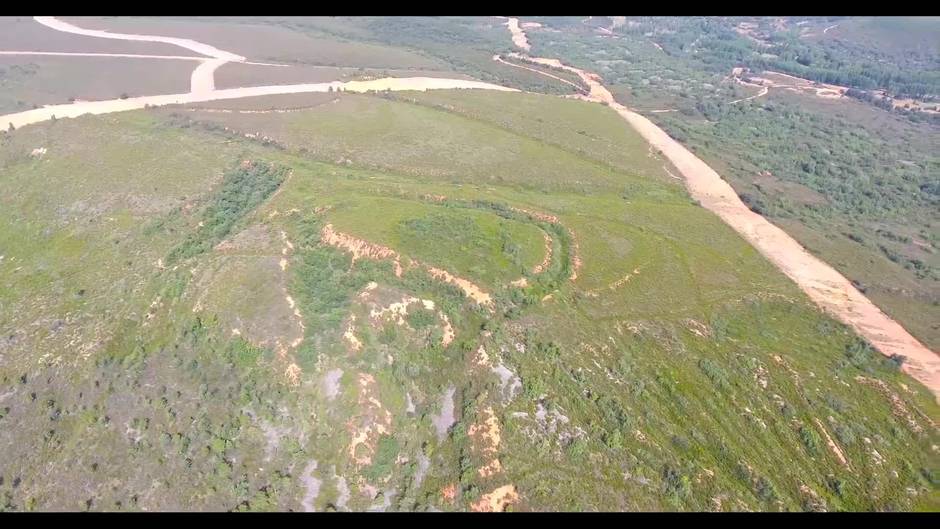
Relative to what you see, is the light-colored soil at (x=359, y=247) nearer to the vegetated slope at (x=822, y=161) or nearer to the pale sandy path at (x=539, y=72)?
the vegetated slope at (x=822, y=161)

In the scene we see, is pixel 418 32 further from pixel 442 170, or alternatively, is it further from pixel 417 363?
pixel 417 363

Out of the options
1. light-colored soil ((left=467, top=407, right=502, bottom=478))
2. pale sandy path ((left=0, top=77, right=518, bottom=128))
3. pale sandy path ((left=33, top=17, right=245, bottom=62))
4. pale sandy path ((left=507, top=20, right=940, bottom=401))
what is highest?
pale sandy path ((left=33, top=17, right=245, bottom=62))

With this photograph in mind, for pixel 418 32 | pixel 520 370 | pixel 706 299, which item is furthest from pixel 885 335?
pixel 418 32

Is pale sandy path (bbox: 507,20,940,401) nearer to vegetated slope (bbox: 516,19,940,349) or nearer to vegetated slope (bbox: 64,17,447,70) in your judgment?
vegetated slope (bbox: 516,19,940,349)

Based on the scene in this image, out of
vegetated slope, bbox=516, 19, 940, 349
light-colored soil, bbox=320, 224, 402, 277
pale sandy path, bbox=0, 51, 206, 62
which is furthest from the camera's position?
pale sandy path, bbox=0, 51, 206, 62

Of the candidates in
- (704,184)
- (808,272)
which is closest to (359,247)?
(808,272)

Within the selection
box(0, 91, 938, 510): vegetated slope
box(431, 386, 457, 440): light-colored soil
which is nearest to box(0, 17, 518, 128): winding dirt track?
box(0, 91, 938, 510): vegetated slope
